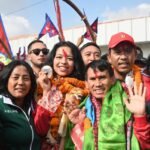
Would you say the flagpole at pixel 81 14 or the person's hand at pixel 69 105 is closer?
the person's hand at pixel 69 105

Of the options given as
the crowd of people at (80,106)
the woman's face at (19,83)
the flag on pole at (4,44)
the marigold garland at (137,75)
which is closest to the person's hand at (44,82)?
the crowd of people at (80,106)

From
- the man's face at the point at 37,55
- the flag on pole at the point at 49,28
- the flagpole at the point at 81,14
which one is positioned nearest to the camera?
the man's face at the point at 37,55

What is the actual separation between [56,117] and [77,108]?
1.06 ft

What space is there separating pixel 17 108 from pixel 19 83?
0.21 meters

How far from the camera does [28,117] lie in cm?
304

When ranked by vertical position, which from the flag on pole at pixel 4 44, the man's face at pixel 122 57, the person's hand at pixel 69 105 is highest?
the flag on pole at pixel 4 44

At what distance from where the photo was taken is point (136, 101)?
2.62 metres

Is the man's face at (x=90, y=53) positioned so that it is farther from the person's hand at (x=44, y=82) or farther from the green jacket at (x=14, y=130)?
the green jacket at (x=14, y=130)

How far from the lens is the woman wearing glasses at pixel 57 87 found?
3092 mm

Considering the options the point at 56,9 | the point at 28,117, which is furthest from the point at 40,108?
the point at 56,9

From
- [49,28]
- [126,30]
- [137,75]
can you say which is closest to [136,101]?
[137,75]

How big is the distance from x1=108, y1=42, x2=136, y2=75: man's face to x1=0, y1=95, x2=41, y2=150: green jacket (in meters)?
0.87

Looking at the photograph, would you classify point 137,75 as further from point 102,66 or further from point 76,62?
point 76,62

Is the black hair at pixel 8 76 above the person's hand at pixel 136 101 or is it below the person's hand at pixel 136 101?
above
